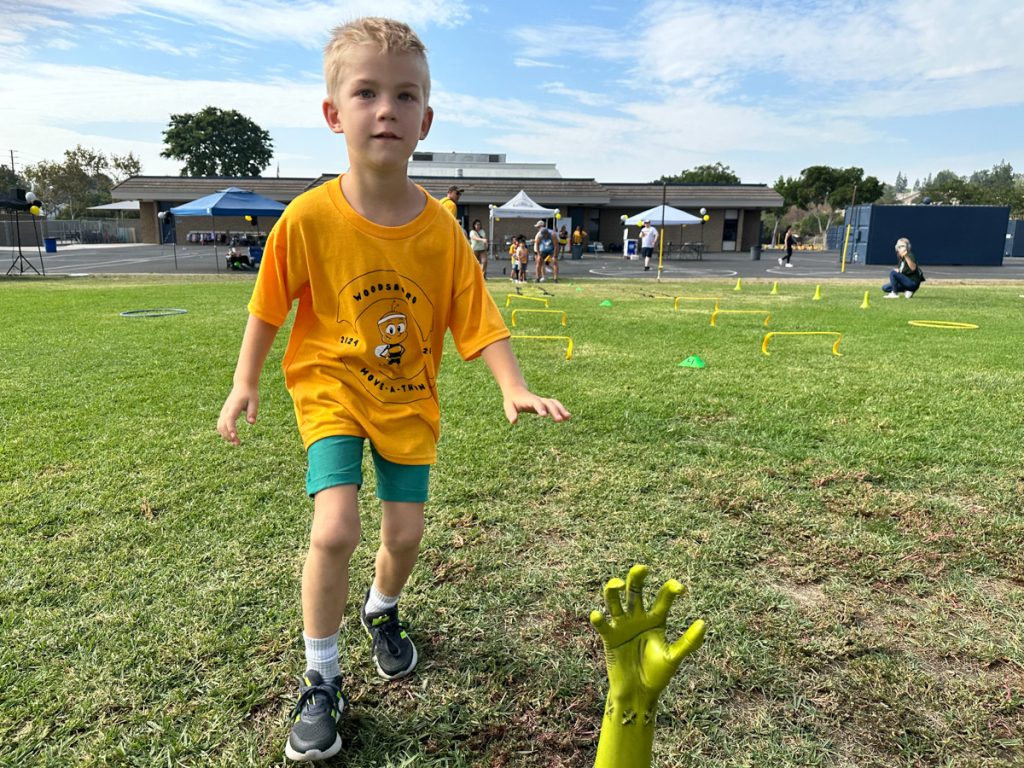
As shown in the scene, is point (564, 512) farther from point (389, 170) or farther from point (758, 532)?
point (389, 170)

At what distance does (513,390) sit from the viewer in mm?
2004

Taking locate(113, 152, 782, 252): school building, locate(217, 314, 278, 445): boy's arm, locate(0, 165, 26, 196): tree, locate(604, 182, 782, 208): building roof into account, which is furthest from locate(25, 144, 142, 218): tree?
locate(217, 314, 278, 445): boy's arm

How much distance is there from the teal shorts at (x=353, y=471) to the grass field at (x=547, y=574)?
0.63m

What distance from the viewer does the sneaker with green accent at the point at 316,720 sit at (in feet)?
5.80

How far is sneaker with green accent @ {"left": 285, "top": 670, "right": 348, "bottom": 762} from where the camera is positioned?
5.80 feet

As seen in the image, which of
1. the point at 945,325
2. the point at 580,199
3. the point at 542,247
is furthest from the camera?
the point at 580,199

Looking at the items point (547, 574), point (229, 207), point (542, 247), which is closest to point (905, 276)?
point (542, 247)

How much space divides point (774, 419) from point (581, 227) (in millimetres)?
38826

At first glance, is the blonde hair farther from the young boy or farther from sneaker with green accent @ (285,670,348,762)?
sneaker with green accent @ (285,670,348,762)

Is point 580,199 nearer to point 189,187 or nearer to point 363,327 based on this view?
point 189,187

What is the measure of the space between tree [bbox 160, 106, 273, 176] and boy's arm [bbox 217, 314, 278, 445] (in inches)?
3120

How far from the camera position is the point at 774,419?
195 inches

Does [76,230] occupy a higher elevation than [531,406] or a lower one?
higher

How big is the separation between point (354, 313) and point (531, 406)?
607 millimetres
